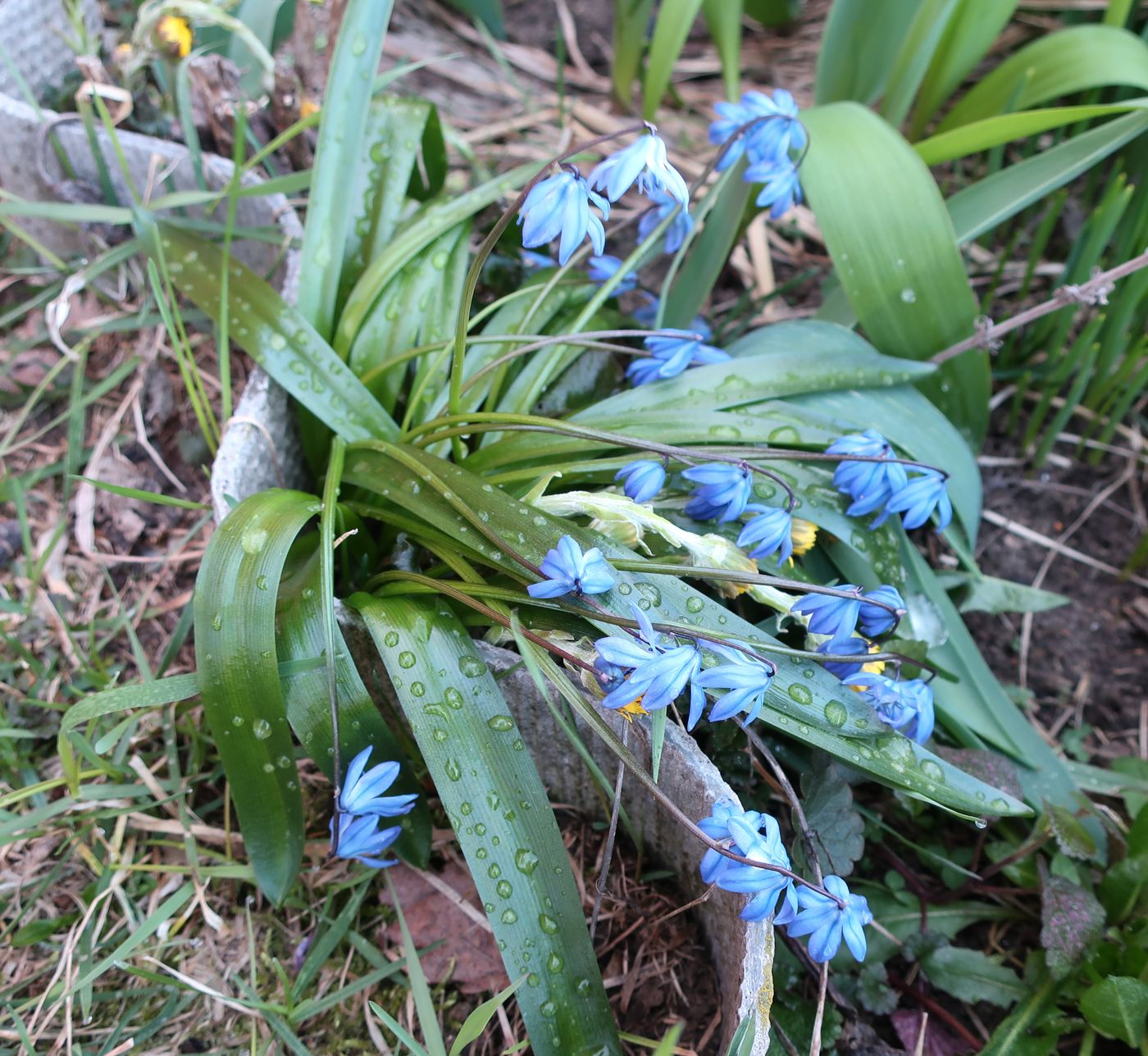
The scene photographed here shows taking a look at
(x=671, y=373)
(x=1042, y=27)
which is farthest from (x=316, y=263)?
(x=1042, y=27)

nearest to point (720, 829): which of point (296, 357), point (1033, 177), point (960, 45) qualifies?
point (296, 357)

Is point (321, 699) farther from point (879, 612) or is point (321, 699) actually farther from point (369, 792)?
point (879, 612)

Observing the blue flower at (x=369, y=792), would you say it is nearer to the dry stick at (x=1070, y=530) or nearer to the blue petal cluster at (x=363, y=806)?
the blue petal cluster at (x=363, y=806)

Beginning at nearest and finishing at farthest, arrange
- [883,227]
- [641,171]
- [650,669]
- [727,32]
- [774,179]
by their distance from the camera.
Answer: [650,669] < [641,171] < [774,179] < [883,227] < [727,32]

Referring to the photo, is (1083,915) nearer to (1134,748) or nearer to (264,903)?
(1134,748)

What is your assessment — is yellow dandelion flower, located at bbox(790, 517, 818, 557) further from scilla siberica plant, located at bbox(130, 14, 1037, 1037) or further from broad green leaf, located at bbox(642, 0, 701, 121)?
broad green leaf, located at bbox(642, 0, 701, 121)

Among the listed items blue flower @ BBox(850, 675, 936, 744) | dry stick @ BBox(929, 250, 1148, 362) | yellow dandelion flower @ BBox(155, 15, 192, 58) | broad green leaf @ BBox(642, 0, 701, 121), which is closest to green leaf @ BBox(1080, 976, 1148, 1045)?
blue flower @ BBox(850, 675, 936, 744)
